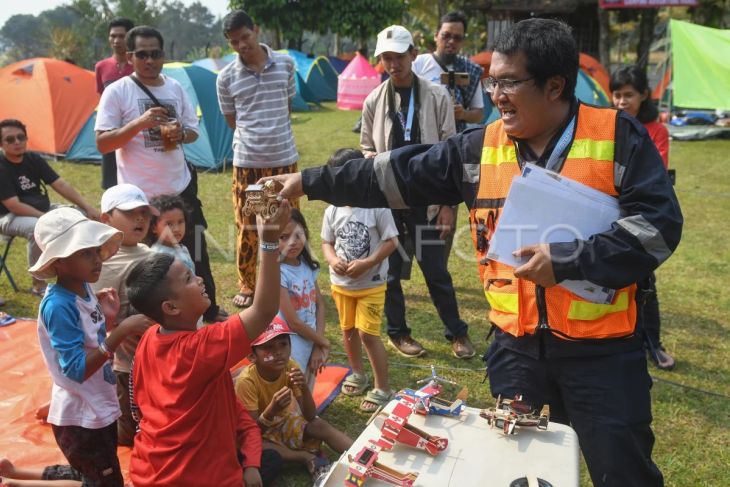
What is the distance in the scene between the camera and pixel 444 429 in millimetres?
1986

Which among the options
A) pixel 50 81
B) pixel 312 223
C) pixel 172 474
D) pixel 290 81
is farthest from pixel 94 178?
pixel 172 474

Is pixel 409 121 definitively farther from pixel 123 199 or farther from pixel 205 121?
pixel 205 121

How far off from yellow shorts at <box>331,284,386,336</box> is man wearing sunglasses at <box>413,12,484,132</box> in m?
1.71

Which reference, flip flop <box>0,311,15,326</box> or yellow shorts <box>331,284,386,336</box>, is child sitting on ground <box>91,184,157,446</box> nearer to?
yellow shorts <box>331,284,386,336</box>

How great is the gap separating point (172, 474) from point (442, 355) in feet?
7.74

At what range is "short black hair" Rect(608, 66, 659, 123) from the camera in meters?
3.99

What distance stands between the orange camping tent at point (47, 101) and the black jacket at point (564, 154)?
34.3 ft

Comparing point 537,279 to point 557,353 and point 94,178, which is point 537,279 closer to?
point 557,353

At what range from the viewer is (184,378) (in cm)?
220

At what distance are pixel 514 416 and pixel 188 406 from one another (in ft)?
3.57

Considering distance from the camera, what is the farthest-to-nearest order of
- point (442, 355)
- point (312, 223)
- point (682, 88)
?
point (682, 88) < point (312, 223) < point (442, 355)

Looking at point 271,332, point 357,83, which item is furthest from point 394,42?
point 357,83

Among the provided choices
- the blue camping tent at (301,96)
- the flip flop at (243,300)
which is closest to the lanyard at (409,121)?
the flip flop at (243,300)

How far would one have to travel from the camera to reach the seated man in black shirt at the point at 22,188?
529 cm
